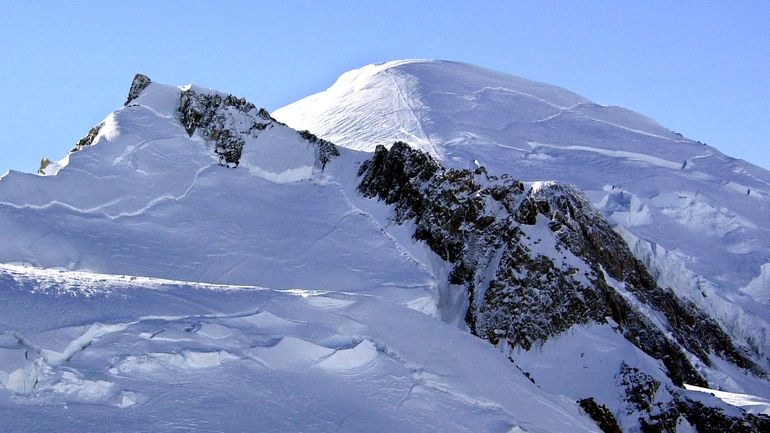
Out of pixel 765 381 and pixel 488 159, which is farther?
pixel 488 159

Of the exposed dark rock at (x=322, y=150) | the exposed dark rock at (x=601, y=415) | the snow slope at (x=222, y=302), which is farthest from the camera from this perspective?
the exposed dark rock at (x=322, y=150)

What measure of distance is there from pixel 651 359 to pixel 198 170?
17.4 metres

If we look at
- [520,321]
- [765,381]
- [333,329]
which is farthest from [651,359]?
[333,329]

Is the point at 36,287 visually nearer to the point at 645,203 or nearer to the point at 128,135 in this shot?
the point at 128,135

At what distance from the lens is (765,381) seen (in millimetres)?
38094

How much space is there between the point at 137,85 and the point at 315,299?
64.6 feet

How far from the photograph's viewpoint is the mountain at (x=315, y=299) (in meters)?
20.4

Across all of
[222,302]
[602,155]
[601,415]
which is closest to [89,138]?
[222,302]

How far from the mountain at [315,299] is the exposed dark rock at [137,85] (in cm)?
6

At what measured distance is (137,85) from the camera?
42.0 metres

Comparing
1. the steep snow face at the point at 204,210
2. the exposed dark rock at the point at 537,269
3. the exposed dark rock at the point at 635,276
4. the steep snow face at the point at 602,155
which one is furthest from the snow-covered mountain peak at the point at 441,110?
the steep snow face at the point at 204,210

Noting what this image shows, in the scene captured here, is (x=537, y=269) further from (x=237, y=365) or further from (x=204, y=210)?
(x=237, y=365)

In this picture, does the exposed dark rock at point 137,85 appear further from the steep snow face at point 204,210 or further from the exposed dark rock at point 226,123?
the exposed dark rock at point 226,123

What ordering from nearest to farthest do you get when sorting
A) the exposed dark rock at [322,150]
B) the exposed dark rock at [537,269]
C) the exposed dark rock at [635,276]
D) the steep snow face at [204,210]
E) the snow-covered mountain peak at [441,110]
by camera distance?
the steep snow face at [204,210], the exposed dark rock at [537,269], the exposed dark rock at [635,276], the exposed dark rock at [322,150], the snow-covered mountain peak at [441,110]
